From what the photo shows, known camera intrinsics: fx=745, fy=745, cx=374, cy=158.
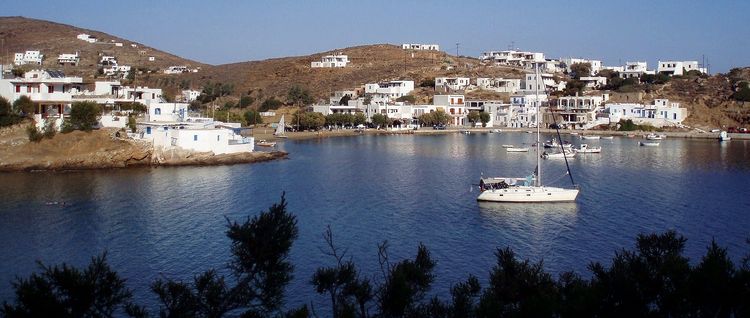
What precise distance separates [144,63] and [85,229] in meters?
92.4

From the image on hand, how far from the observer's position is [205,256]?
57.4ft

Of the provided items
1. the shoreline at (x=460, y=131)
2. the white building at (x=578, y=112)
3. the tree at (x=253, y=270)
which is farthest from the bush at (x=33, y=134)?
the white building at (x=578, y=112)

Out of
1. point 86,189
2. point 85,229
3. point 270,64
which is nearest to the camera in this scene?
point 85,229

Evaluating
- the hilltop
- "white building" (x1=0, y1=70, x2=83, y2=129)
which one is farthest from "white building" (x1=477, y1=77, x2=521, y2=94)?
"white building" (x1=0, y1=70, x2=83, y2=129)

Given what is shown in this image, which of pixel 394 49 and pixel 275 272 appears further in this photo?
pixel 394 49

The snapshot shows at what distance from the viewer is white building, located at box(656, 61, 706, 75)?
284ft

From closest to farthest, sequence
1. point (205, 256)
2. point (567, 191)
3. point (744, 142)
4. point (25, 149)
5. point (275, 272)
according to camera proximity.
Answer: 1. point (275, 272)
2. point (205, 256)
3. point (567, 191)
4. point (25, 149)
5. point (744, 142)

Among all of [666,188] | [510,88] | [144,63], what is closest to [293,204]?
[666,188]

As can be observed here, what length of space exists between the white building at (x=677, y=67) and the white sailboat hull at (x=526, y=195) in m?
67.8

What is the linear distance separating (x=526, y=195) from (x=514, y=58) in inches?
3036

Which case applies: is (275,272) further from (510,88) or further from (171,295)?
(510,88)

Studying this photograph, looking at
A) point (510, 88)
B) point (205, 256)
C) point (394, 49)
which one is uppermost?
point (394, 49)

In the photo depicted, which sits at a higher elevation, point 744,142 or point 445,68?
point 445,68

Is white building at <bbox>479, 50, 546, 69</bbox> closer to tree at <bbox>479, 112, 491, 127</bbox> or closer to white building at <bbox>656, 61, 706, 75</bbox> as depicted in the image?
white building at <bbox>656, 61, 706, 75</bbox>
